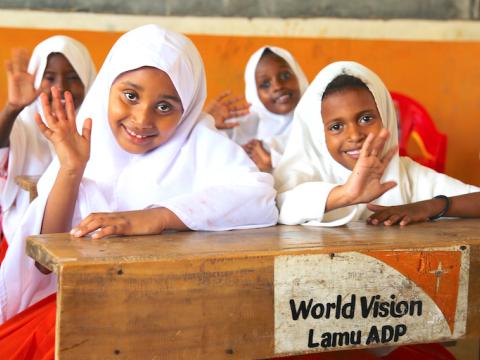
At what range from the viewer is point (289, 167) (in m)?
2.48

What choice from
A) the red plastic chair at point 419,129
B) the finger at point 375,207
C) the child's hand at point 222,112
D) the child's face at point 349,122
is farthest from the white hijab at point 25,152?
the red plastic chair at point 419,129

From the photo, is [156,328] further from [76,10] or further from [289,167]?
[76,10]

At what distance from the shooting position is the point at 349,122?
7.95 feet


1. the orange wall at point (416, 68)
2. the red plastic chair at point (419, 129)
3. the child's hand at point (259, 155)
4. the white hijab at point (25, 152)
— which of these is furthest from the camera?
the orange wall at point (416, 68)

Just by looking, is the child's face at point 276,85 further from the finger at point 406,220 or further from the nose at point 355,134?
the finger at point 406,220

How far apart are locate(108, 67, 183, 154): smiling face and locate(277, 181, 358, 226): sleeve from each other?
1.22ft

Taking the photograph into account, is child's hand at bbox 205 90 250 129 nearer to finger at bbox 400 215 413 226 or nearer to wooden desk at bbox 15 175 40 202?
wooden desk at bbox 15 175 40 202

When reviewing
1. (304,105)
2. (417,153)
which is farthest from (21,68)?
(417,153)

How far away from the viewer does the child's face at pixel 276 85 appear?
4.18 metres

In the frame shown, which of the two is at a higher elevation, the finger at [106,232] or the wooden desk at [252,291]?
the finger at [106,232]

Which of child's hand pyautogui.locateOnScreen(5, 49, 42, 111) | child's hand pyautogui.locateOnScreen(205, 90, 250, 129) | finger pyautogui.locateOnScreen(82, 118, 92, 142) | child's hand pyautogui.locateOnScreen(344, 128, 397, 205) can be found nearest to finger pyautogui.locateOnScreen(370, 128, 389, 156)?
child's hand pyautogui.locateOnScreen(344, 128, 397, 205)

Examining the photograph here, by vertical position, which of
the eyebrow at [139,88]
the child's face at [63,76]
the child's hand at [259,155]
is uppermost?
the child's face at [63,76]

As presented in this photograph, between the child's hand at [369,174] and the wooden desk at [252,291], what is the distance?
0.57 ft

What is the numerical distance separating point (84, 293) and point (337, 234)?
68cm
